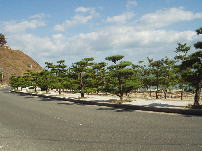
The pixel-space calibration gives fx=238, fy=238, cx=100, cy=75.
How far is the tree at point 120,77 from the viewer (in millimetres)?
17250

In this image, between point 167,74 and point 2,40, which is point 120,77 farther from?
point 2,40

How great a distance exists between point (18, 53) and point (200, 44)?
457ft

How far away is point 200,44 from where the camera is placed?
12.8 metres

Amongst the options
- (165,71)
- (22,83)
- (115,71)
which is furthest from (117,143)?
(22,83)

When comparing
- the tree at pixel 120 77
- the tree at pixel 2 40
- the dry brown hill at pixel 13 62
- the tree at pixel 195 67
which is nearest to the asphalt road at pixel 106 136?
the tree at pixel 195 67

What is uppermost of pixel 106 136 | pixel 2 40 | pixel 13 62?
pixel 2 40

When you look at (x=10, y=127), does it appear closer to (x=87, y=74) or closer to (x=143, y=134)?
(x=143, y=134)

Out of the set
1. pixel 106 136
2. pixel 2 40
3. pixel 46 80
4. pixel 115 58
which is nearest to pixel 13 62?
pixel 2 40

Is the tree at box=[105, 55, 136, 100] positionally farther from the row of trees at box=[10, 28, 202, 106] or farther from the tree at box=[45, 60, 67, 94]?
the tree at box=[45, 60, 67, 94]

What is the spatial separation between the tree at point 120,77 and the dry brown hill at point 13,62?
339 ft

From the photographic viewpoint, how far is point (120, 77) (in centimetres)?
1788

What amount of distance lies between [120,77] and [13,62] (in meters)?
121

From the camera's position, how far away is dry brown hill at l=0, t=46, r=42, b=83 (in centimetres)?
11874

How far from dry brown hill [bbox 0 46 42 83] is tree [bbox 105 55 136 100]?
339ft
